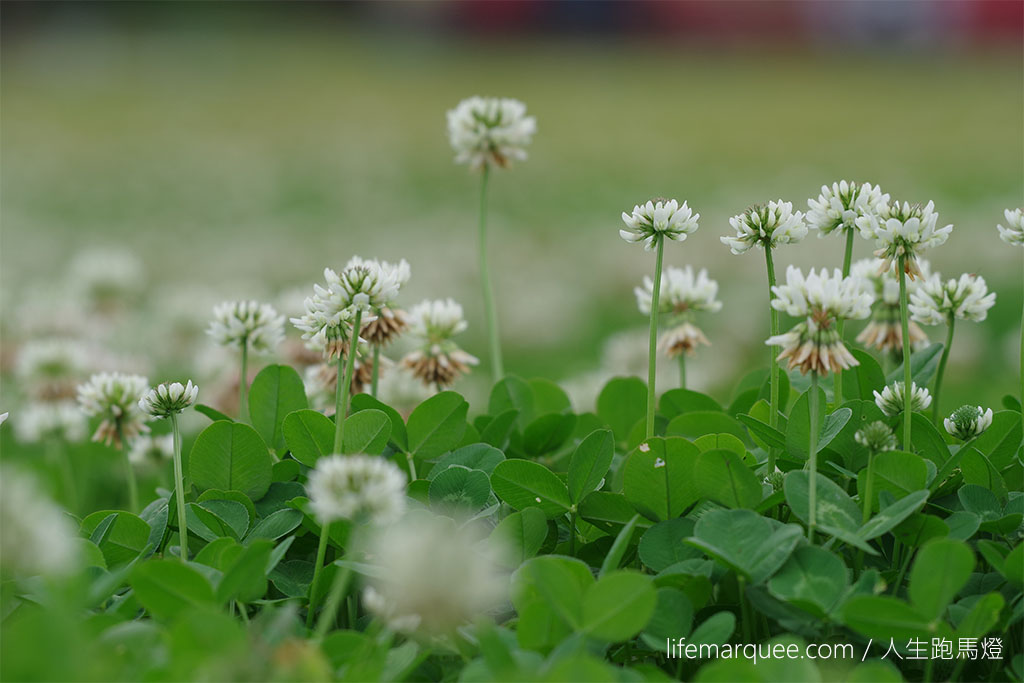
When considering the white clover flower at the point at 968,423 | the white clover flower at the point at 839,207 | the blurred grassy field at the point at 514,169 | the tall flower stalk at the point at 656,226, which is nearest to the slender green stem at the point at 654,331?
the tall flower stalk at the point at 656,226

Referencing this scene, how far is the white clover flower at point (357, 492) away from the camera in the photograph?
3.27 ft

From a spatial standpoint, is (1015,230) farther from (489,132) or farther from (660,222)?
(489,132)

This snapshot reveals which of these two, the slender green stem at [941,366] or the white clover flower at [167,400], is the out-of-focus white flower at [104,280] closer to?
the white clover flower at [167,400]


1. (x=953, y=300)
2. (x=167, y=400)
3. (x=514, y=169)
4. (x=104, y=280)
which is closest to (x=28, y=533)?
(x=167, y=400)

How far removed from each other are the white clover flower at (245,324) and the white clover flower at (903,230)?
828 millimetres

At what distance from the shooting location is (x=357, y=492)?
1.02 m

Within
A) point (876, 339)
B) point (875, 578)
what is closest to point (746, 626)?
point (875, 578)

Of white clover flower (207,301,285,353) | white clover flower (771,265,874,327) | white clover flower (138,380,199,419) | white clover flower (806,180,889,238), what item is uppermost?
white clover flower (806,180,889,238)

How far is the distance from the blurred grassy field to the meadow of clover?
1098 millimetres

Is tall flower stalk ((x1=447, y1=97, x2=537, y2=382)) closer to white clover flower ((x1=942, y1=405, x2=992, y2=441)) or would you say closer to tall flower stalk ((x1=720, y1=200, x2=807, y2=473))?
tall flower stalk ((x1=720, y1=200, x2=807, y2=473))

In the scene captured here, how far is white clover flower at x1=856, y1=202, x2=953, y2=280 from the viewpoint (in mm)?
1313

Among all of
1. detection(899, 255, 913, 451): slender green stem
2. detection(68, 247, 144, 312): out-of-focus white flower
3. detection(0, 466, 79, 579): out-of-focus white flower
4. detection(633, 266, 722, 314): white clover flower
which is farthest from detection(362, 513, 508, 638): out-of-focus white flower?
detection(68, 247, 144, 312): out-of-focus white flower

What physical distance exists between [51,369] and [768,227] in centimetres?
193

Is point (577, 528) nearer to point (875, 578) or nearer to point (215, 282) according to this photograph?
point (875, 578)
